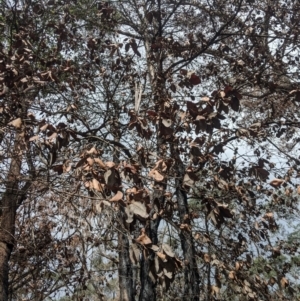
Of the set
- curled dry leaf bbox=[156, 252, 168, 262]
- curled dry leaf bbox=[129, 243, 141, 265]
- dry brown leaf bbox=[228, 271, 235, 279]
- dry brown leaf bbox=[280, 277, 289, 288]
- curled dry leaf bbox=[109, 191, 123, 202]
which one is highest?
curled dry leaf bbox=[109, 191, 123, 202]

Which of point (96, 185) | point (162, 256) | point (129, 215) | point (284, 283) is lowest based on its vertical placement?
point (162, 256)

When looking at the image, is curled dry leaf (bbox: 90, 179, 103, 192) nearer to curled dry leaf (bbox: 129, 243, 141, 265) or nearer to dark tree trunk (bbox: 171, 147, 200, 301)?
curled dry leaf (bbox: 129, 243, 141, 265)

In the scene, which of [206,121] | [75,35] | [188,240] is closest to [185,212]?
[188,240]

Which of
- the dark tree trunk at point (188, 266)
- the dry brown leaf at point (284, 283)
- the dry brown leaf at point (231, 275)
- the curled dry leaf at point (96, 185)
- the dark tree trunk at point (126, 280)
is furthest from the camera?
the dark tree trunk at point (126, 280)

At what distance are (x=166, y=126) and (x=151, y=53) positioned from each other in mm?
2934

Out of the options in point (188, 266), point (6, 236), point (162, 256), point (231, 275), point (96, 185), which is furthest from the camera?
point (6, 236)

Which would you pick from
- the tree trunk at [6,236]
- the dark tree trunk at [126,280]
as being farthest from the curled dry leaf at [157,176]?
the tree trunk at [6,236]

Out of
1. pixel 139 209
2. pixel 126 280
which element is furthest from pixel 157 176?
pixel 126 280

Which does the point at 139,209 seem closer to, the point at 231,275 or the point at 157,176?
the point at 157,176

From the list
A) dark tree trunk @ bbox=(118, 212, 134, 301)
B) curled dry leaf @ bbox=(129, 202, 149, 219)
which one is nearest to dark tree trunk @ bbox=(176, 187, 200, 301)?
dark tree trunk @ bbox=(118, 212, 134, 301)

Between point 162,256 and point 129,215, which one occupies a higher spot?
point 129,215

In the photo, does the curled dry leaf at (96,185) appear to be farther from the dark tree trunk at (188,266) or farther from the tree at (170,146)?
the dark tree trunk at (188,266)

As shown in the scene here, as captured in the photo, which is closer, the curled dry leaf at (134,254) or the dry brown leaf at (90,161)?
the curled dry leaf at (134,254)

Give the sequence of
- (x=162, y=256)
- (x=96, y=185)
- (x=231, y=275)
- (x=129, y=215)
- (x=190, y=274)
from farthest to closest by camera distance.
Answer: (x=190, y=274)
(x=231, y=275)
(x=96, y=185)
(x=129, y=215)
(x=162, y=256)
